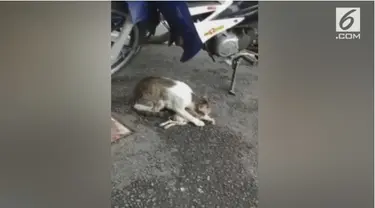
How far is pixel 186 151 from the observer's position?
2166 mm

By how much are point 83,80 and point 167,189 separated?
2.01 ft

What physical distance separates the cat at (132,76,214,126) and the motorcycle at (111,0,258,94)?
0.13 meters

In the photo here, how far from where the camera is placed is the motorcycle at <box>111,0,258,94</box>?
7.12 feet

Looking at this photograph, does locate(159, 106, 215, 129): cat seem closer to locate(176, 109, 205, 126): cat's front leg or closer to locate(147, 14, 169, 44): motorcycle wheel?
locate(176, 109, 205, 126): cat's front leg

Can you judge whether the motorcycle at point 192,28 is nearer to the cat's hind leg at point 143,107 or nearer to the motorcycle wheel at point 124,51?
the motorcycle wheel at point 124,51

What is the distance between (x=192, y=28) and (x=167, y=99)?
0.34m

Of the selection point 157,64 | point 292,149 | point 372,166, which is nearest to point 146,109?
point 157,64

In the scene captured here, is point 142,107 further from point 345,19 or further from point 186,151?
point 345,19

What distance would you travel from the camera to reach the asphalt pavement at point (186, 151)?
7.06 ft

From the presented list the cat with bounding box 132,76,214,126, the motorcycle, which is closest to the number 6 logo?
the motorcycle

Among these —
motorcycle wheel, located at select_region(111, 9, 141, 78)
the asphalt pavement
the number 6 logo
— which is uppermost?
the number 6 logo

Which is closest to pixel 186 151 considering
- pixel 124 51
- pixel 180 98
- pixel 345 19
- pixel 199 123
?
pixel 199 123

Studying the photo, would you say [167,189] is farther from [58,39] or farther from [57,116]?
[58,39]

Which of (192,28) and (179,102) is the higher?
(192,28)
